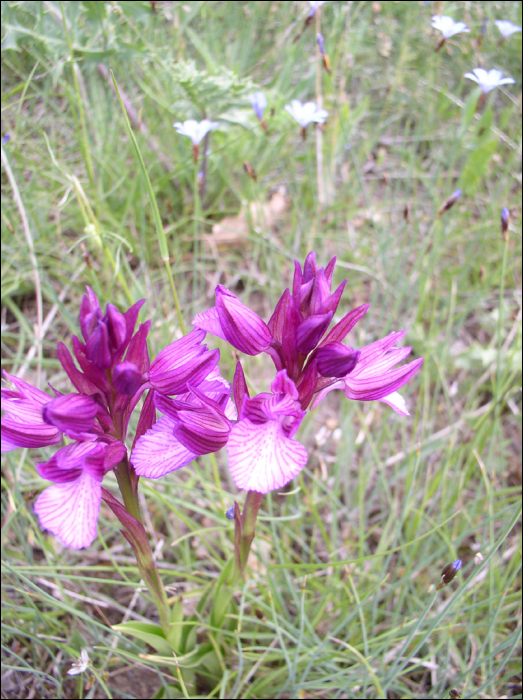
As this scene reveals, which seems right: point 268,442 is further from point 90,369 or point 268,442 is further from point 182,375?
point 90,369

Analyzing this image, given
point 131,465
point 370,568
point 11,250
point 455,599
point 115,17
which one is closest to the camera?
point 131,465

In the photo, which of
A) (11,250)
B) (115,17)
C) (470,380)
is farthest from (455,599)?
(115,17)

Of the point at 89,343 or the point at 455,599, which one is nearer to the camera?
the point at 89,343

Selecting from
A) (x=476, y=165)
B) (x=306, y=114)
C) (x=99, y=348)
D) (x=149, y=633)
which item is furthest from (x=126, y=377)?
(x=476, y=165)

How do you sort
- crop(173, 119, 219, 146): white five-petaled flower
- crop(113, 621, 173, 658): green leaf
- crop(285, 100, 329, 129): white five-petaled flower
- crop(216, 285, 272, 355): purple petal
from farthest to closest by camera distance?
crop(285, 100, 329, 129): white five-petaled flower, crop(173, 119, 219, 146): white five-petaled flower, crop(113, 621, 173, 658): green leaf, crop(216, 285, 272, 355): purple petal

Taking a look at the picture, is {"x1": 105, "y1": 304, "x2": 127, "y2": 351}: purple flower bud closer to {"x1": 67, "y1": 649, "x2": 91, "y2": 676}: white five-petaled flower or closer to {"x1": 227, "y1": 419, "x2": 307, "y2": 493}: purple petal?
{"x1": 227, "y1": 419, "x2": 307, "y2": 493}: purple petal

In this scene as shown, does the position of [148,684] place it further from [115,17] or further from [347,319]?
[115,17]

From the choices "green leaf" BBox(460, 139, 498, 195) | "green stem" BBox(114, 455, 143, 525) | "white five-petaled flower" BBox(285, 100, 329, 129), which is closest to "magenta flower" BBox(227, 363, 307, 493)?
"green stem" BBox(114, 455, 143, 525)
